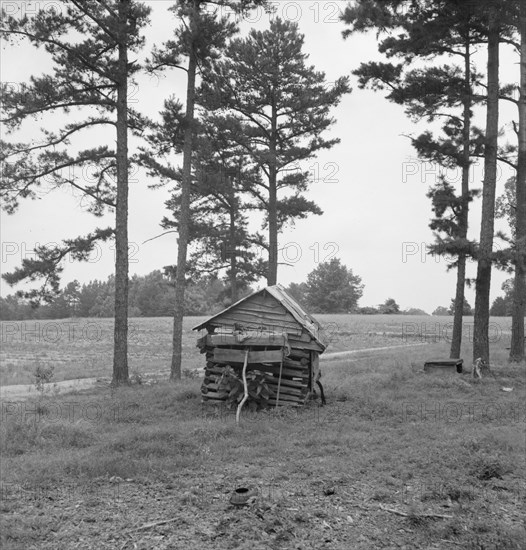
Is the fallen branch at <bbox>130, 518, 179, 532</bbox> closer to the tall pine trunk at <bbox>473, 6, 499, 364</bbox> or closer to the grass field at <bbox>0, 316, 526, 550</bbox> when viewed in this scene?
the grass field at <bbox>0, 316, 526, 550</bbox>

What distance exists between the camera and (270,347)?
11320 millimetres

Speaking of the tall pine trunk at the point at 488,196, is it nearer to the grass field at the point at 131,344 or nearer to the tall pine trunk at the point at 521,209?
the tall pine trunk at the point at 521,209

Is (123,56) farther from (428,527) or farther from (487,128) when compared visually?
(428,527)

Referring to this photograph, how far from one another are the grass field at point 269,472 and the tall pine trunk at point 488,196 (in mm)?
3180

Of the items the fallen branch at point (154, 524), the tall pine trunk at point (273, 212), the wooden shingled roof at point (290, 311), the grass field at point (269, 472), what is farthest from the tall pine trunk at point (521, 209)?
the fallen branch at point (154, 524)

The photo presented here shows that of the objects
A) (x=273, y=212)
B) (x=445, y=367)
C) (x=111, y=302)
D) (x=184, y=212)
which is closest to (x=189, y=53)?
(x=184, y=212)

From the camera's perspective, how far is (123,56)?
15.0 meters

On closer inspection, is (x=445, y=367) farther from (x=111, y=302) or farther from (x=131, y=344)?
(x=111, y=302)

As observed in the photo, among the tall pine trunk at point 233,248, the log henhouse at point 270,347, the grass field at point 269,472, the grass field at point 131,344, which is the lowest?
the grass field at point 131,344

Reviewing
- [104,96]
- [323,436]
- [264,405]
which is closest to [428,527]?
[323,436]

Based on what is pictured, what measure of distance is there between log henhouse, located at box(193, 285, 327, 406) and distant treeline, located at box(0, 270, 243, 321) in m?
68.0

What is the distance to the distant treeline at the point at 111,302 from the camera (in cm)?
8775

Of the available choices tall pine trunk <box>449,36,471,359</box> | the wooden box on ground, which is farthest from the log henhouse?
tall pine trunk <box>449,36,471,359</box>

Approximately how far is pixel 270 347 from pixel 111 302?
270 feet
